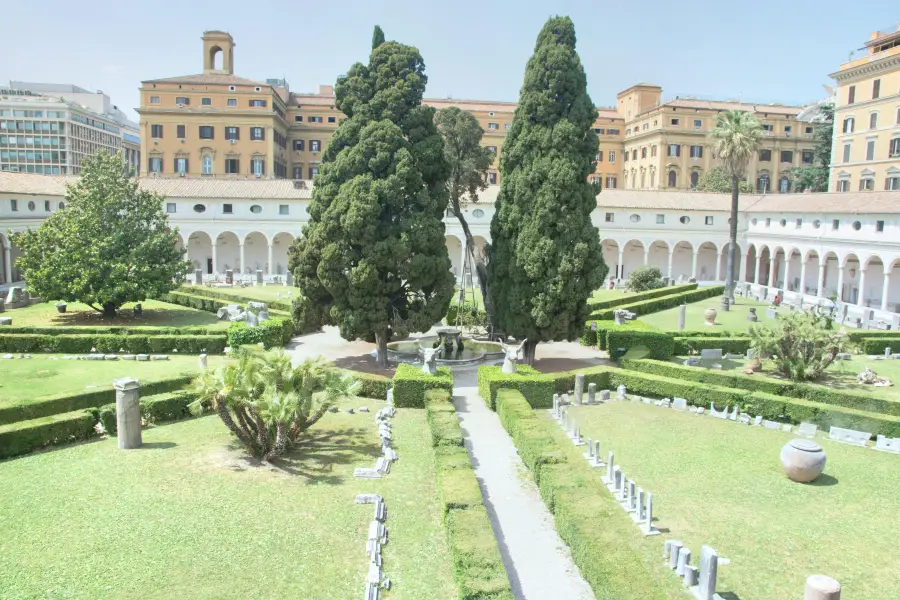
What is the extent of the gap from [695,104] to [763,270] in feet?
94.4

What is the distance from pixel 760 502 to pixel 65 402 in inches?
700

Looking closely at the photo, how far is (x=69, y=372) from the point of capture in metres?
25.3

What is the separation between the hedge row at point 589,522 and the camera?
35.3 feet

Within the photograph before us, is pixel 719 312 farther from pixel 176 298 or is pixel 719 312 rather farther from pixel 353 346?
pixel 176 298

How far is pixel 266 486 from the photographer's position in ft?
50.8

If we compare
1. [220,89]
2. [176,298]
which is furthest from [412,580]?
[220,89]

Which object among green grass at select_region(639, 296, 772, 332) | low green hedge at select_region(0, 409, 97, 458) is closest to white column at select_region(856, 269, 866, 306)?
green grass at select_region(639, 296, 772, 332)

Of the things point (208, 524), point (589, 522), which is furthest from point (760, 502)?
point (208, 524)

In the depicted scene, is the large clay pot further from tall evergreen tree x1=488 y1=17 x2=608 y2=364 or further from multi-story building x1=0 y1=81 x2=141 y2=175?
multi-story building x1=0 y1=81 x2=141 y2=175

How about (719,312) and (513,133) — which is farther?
(719,312)

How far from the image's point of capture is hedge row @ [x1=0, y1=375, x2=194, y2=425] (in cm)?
1842

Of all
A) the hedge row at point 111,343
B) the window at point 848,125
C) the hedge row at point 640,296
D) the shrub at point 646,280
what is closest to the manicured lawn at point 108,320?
the hedge row at point 111,343

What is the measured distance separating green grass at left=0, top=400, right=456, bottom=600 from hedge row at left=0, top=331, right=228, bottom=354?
10873mm

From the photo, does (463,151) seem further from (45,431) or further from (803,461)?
(45,431)
